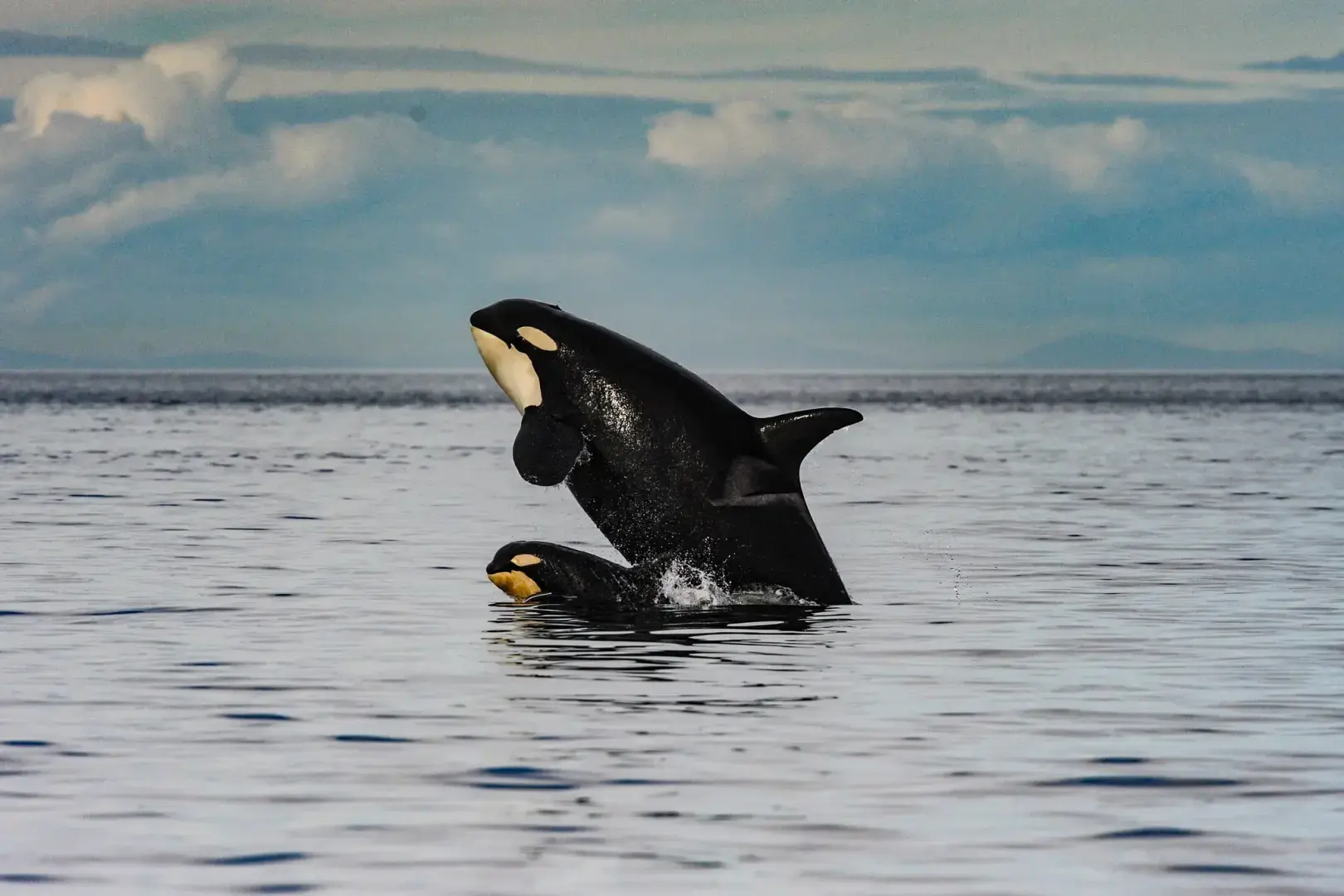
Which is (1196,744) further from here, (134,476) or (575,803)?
(134,476)

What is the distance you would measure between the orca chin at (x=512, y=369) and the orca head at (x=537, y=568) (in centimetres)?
123

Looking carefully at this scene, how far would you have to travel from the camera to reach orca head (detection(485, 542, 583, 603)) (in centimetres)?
1836

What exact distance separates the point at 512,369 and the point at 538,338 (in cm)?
37

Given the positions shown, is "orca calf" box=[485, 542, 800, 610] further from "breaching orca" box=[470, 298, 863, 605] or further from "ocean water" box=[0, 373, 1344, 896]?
"ocean water" box=[0, 373, 1344, 896]

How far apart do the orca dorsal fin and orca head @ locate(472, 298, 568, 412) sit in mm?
2051

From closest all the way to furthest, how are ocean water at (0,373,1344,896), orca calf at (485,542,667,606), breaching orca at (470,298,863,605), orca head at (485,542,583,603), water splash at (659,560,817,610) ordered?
ocean water at (0,373,1344,896) → breaching orca at (470,298,863,605) → water splash at (659,560,817,610) → orca calf at (485,542,667,606) → orca head at (485,542,583,603)

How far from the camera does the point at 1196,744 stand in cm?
1193

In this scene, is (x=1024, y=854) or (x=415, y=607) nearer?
(x=1024, y=854)

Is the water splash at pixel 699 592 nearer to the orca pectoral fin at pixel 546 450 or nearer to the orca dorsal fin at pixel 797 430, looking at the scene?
the orca dorsal fin at pixel 797 430

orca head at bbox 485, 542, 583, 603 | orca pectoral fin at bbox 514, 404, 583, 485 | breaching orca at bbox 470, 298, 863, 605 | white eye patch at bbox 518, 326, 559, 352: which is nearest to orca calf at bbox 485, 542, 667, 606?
orca head at bbox 485, 542, 583, 603

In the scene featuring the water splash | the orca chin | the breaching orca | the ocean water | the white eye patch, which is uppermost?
the white eye patch

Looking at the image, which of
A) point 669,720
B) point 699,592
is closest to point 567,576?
point 699,592

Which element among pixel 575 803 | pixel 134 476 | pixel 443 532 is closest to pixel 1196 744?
pixel 575 803

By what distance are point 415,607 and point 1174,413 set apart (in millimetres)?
84417
